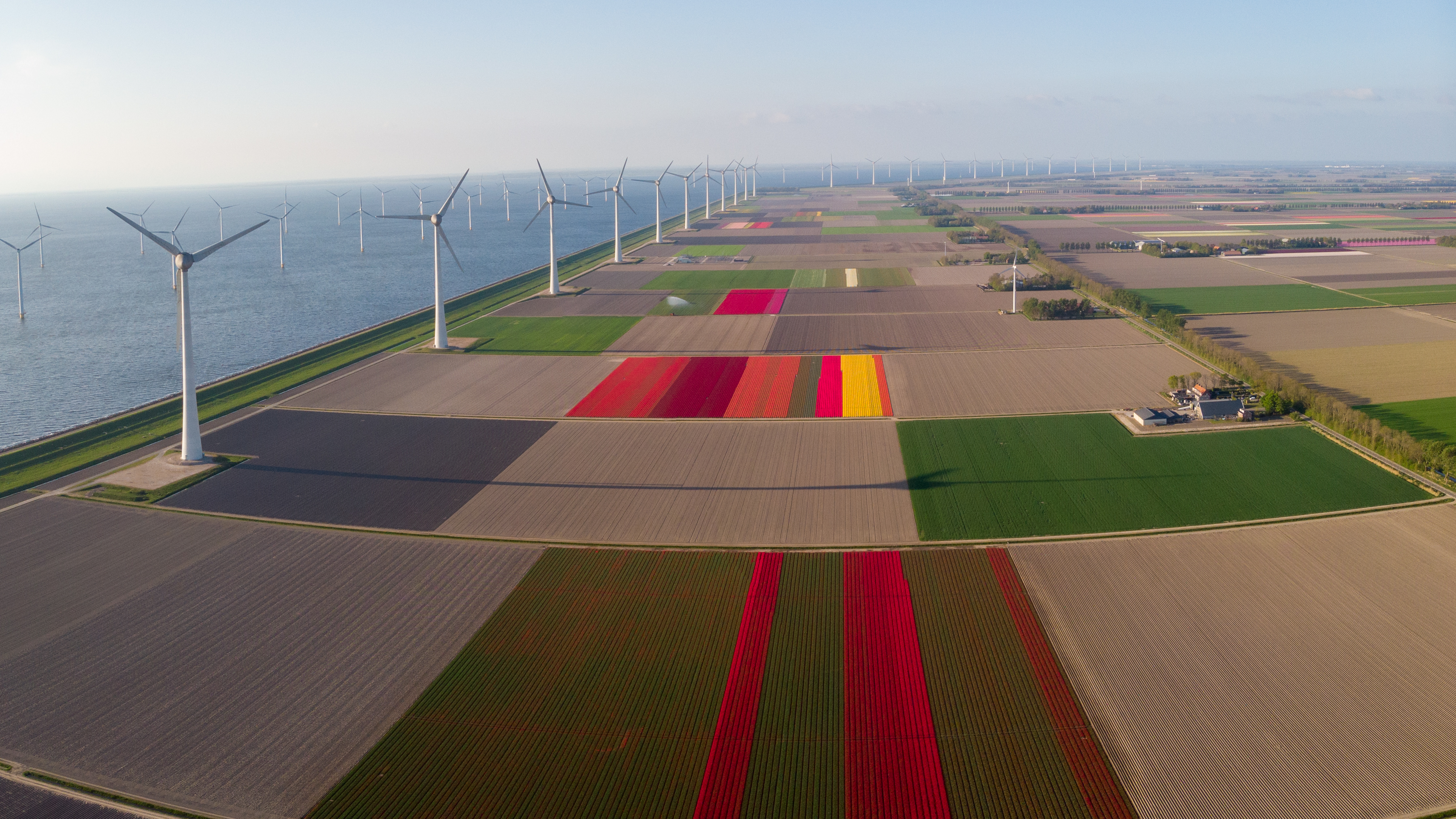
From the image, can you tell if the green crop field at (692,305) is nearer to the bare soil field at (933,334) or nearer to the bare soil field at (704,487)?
the bare soil field at (933,334)

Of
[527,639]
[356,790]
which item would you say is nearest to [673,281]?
[527,639]

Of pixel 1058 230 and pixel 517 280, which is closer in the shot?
pixel 517 280

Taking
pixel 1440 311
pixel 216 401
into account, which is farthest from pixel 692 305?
pixel 1440 311

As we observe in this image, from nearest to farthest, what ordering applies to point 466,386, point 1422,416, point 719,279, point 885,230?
point 1422,416, point 466,386, point 719,279, point 885,230

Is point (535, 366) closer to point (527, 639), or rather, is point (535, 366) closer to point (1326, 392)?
point (527, 639)

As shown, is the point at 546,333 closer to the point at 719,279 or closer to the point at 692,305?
the point at 692,305

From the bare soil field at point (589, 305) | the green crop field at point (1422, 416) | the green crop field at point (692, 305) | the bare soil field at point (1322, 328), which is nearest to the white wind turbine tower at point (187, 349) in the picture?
the bare soil field at point (589, 305)
